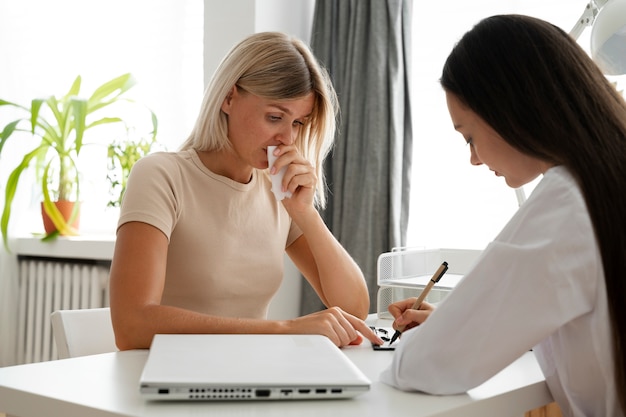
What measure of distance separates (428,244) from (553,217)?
2.20 metres

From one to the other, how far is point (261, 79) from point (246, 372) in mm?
889

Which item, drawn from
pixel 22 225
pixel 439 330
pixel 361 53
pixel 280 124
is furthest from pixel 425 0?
pixel 439 330

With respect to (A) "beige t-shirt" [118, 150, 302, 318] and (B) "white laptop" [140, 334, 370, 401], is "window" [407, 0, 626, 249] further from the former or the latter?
(B) "white laptop" [140, 334, 370, 401]

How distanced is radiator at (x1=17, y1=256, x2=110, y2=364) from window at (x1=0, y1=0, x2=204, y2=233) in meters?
0.29

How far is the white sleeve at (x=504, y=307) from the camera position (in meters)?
0.98

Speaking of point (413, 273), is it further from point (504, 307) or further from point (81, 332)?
point (504, 307)

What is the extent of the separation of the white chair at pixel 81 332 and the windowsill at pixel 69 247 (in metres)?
1.66

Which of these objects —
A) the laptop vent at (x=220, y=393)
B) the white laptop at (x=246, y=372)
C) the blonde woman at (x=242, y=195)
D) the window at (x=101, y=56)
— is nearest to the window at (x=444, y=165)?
the window at (x=101, y=56)

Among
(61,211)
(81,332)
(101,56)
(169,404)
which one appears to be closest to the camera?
(169,404)

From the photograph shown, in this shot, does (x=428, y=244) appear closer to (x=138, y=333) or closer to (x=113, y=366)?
(x=138, y=333)

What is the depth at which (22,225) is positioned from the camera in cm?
374

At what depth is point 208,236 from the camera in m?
1.71

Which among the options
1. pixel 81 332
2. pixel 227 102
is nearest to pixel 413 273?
pixel 227 102

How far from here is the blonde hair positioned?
5.66ft
